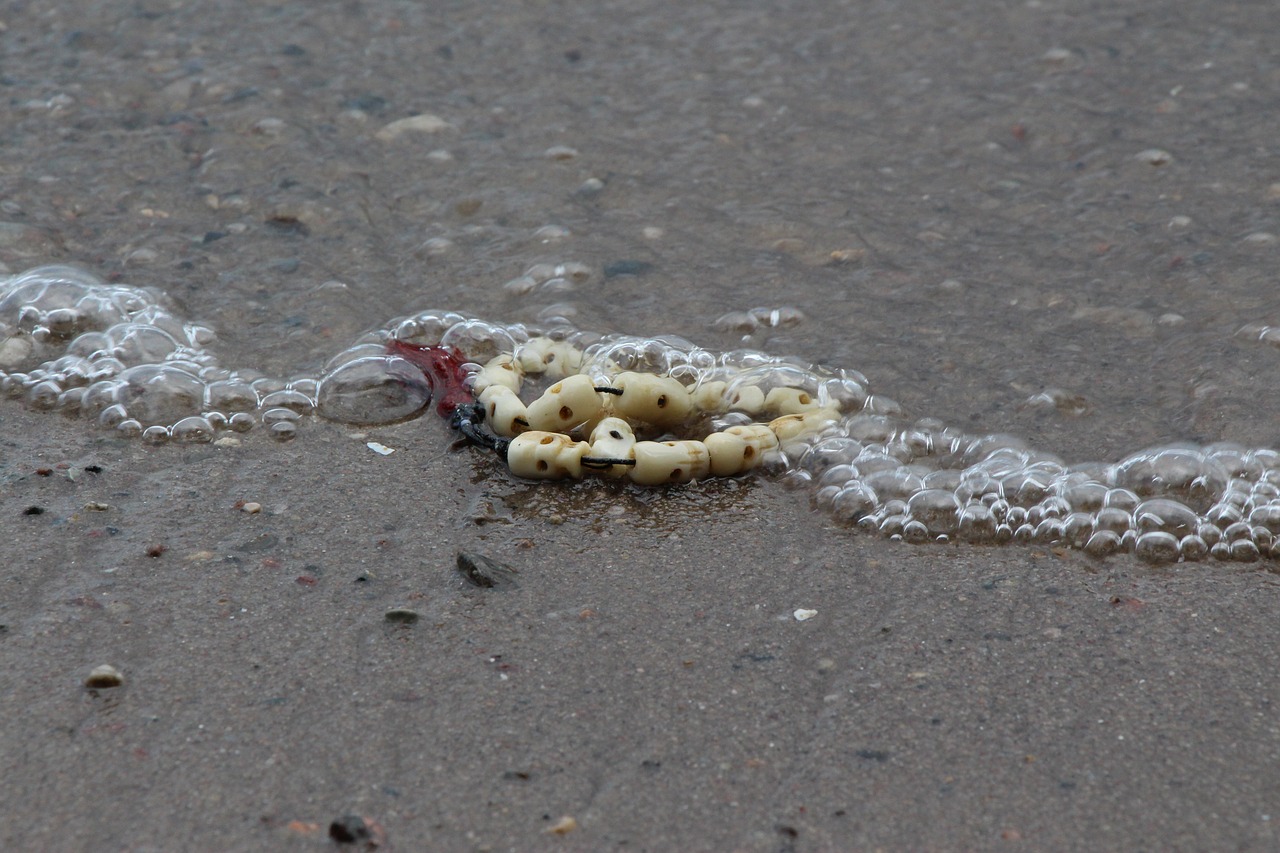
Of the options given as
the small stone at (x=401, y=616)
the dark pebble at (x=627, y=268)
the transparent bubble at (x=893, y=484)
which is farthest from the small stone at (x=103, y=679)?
the dark pebble at (x=627, y=268)

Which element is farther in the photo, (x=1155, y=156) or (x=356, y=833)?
(x=1155, y=156)

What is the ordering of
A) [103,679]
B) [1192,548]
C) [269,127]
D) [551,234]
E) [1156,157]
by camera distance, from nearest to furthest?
1. [103,679]
2. [1192,548]
3. [551,234]
4. [1156,157]
5. [269,127]

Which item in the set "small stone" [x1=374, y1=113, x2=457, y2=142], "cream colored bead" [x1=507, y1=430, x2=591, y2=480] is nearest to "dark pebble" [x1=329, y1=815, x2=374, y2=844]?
"cream colored bead" [x1=507, y1=430, x2=591, y2=480]

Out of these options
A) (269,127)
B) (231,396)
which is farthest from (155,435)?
(269,127)

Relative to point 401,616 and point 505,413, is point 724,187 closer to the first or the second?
point 505,413

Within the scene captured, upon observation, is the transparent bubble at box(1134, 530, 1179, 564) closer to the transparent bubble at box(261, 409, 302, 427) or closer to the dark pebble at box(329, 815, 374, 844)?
the dark pebble at box(329, 815, 374, 844)

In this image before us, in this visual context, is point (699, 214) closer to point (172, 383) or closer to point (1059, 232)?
point (1059, 232)
